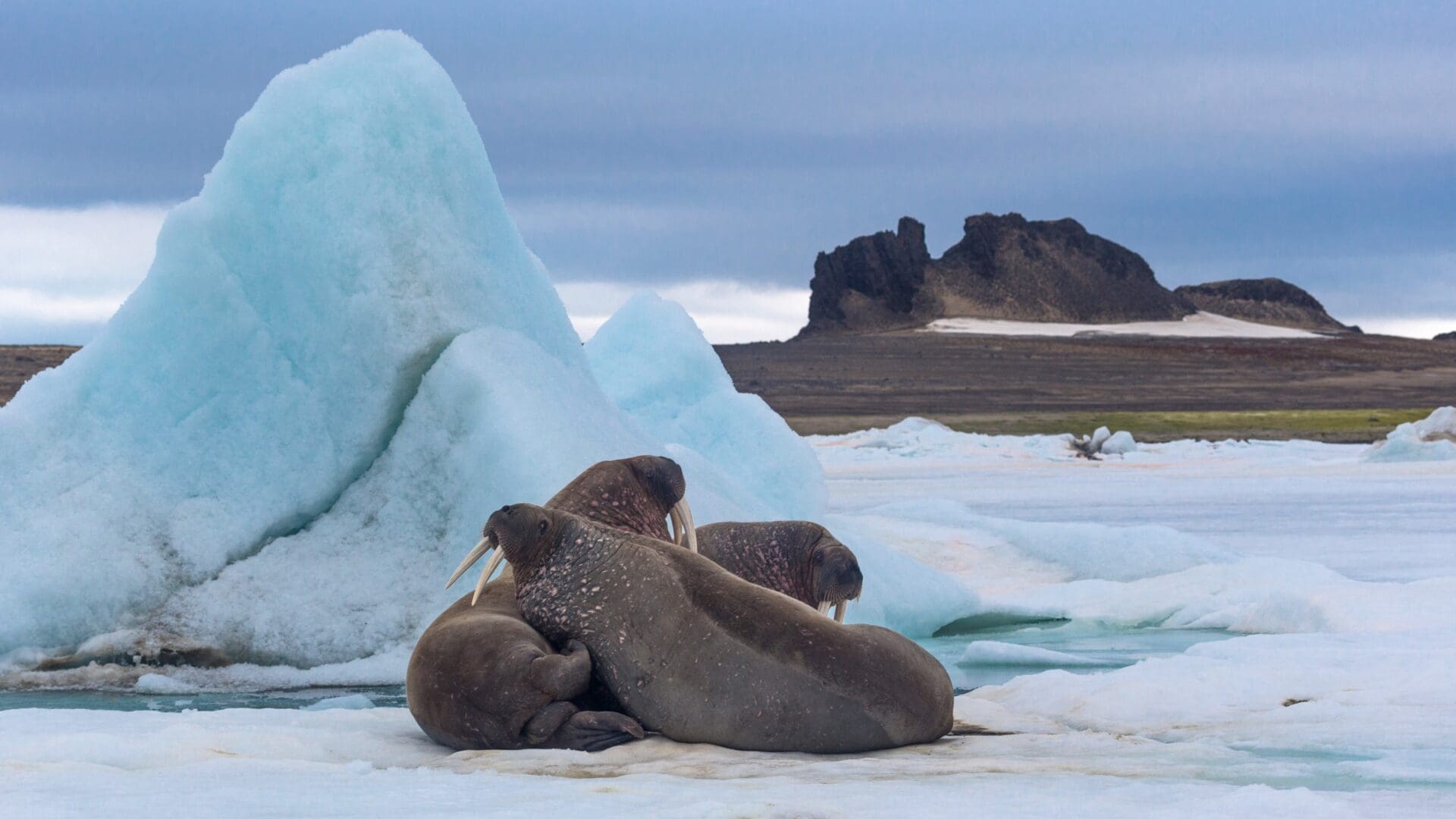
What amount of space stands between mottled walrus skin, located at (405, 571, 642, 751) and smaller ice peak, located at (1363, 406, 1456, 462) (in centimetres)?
2080

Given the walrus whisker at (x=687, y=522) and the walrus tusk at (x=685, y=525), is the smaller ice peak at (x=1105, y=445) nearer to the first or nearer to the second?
the walrus tusk at (x=685, y=525)

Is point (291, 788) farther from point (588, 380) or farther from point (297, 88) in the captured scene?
point (297, 88)

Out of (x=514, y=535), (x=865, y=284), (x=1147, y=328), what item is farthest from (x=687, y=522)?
(x=1147, y=328)

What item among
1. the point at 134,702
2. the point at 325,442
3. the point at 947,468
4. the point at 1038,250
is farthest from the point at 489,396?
the point at 1038,250

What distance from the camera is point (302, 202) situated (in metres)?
7.37

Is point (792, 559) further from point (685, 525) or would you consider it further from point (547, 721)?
point (547, 721)

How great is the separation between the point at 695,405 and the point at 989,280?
9451 cm

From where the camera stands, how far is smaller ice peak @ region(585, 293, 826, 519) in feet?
33.7

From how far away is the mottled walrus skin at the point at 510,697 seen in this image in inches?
167

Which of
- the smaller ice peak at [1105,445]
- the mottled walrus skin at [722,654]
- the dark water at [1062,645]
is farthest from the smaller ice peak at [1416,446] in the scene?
the mottled walrus skin at [722,654]

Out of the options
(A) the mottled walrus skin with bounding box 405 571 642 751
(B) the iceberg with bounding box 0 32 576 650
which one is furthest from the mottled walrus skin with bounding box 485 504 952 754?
(B) the iceberg with bounding box 0 32 576 650

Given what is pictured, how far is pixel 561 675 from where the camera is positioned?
4.26m

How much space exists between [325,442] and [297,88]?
191 centimetres

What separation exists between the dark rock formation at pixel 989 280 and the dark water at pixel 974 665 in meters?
85.8
